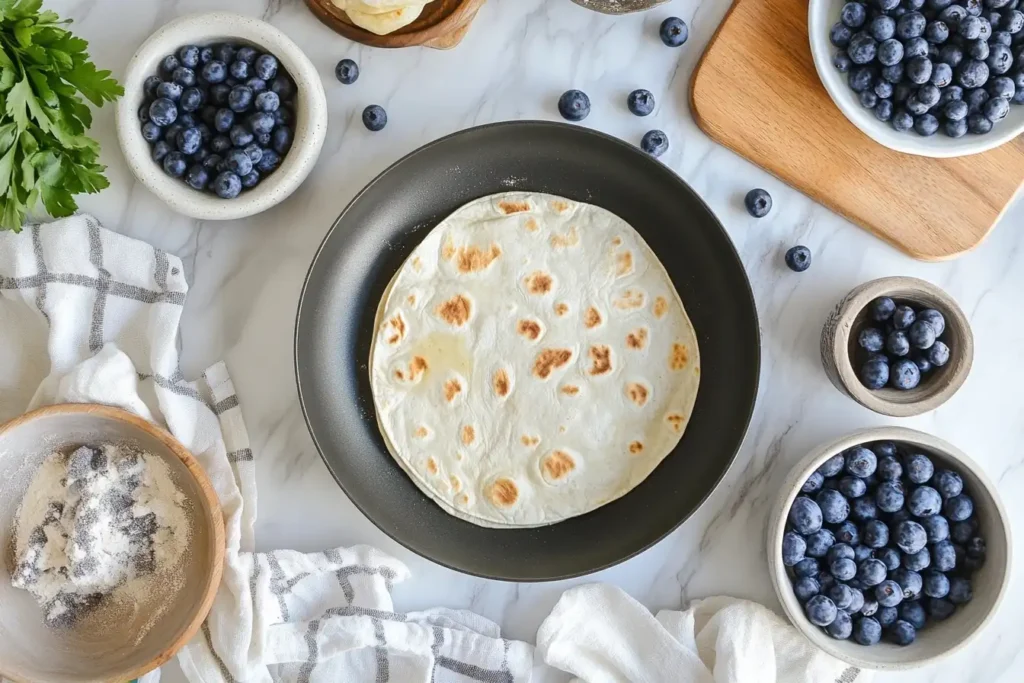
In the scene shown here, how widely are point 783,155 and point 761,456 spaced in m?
0.64

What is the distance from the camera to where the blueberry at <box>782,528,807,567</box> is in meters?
1.74

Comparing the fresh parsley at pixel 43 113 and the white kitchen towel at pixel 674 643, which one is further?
the white kitchen towel at pixel 674 643

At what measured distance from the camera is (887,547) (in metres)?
1.75

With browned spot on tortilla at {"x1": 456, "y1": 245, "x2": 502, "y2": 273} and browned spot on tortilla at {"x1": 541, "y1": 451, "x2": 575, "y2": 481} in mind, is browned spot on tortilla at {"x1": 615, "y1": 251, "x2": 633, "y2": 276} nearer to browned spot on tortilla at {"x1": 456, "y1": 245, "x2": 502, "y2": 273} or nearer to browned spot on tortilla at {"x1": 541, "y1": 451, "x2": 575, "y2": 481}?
browned spot on tortilla at {"x1": 456, "y1": 245, "x2": 502, "y2": 273}

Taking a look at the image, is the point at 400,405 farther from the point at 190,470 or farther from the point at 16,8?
the point at 16,8

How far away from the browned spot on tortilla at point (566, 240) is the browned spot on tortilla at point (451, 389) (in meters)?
0.35

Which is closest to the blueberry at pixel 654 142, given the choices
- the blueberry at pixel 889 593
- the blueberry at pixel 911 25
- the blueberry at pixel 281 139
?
the blueberry at pixel 911 25

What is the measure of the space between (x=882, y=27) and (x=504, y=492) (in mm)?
1184

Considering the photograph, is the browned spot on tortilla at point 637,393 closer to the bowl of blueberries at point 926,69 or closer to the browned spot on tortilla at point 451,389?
the browned spot on tortilla at point 451,389

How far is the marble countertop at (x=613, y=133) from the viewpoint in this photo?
1.88 m

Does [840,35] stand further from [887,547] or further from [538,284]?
[887,547]

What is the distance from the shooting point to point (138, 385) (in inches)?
74.0

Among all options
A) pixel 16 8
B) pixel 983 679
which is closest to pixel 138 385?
pixel 16 8

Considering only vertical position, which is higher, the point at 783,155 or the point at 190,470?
the point at 783,155
